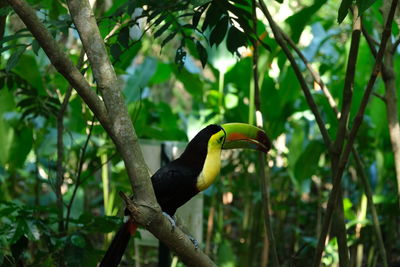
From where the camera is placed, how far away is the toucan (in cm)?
211

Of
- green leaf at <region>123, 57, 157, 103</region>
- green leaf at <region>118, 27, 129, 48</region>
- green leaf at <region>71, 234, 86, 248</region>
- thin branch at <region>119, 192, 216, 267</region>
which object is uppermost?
green leaf at <region>123, 57, 157, 103</region>

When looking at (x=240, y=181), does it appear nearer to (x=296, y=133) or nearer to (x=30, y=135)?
(x=296, y=133)

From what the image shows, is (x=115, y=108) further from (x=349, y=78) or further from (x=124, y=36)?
(x=349, y=78)

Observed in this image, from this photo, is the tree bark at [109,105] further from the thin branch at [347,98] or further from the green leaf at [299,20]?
the green leaf at [299,20]

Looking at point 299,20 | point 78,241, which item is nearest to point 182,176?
point 78,241

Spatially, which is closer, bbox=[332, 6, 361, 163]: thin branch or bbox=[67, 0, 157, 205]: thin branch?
bbox=[67, 0, 157, 205]: thin branch

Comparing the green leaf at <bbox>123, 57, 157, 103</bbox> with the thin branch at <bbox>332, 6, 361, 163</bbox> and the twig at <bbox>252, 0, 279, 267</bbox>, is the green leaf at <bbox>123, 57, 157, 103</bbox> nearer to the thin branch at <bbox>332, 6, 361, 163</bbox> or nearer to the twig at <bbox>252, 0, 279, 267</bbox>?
the twig at <bbox>252, 0, 279, 267</bbox>

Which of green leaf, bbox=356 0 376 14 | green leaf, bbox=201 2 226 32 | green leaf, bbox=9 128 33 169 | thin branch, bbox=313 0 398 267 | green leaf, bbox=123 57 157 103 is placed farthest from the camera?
green leaf, bbox=123 57 157 103

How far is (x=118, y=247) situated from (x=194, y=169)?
1.12 ft

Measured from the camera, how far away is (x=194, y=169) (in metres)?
2.16

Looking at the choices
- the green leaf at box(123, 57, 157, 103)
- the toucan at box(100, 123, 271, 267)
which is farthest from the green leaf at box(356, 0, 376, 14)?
the green leaf at box(123, 57, 157, 103)

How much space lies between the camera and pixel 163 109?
398 cm

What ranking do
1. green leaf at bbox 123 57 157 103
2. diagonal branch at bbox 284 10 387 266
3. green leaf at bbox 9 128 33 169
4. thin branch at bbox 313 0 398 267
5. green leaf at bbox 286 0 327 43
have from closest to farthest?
1. thin branch at bbox 313 0 398 267
2. diagonal branch at bbox 284 10 387 266
3. green leaf at bbox 286 0 327 43
4. green leaf at bbox 9 128 33 169
5. green leaf at bbox 123 57 157 103

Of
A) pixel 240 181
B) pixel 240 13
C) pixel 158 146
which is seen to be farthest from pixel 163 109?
pixel 240 13
